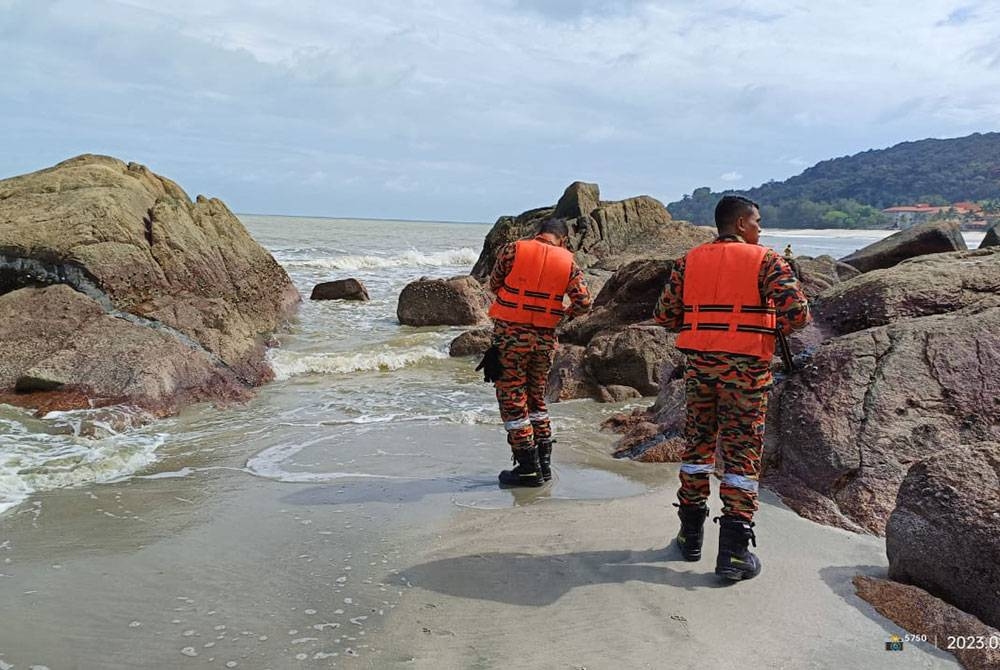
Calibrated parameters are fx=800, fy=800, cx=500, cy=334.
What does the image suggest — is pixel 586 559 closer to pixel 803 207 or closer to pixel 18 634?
pixel 18 634

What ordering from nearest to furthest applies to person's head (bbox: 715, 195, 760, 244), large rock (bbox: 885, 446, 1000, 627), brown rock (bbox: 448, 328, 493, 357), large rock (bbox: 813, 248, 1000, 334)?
1. large rock (bbox: 885, 446, 1000, 627)
2. person's head (bbox: 715, 195, 760, 244)
3. large rock (bbox: 813, 248, 1000, 334)
4. brown rock (bbox: 448, 328, 493, 357)

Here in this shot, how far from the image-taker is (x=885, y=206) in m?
121

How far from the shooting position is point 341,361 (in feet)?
39.7

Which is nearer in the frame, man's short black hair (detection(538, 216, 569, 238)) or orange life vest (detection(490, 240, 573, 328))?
orange life vest (detection(490, 240, 573, 328))

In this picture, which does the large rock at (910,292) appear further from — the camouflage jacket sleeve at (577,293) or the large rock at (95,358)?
the large rock at (95,358)

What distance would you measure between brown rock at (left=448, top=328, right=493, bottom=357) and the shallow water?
8.63 feet

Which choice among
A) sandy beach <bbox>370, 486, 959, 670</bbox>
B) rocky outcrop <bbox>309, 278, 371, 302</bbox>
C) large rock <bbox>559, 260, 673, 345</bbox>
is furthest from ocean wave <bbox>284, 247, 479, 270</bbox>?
sandy beach <bbox>370, 486, 959, 670</bbox>

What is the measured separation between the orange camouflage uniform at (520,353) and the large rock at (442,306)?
10841 mm

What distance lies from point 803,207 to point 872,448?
338 feet

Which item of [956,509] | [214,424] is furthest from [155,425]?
[956,509]

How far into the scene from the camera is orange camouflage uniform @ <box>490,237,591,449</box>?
5910mm

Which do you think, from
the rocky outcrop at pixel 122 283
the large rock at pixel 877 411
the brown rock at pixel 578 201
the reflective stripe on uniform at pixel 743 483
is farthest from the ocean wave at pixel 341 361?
the brown rock at pixel 578 201

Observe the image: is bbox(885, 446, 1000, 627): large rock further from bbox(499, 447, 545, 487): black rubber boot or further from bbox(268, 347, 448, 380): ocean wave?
bbox(268, 347, 448, 380): ocean wave

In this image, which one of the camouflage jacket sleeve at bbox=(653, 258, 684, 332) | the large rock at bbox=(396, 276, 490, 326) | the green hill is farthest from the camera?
the green hill
